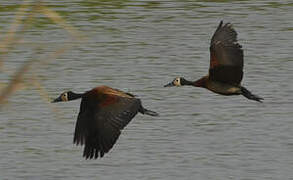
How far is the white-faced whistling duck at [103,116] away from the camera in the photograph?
753cm

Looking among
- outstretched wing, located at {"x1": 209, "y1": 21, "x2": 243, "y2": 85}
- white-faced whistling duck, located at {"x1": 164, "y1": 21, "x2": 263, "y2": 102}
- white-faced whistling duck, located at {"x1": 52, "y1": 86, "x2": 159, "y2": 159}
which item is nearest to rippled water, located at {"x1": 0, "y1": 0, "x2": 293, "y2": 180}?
white-faced whistling duck, located at {"x1": 52, "y1": 86, "x2": 159, "y2": 159}

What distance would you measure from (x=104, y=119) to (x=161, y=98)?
7.86 m

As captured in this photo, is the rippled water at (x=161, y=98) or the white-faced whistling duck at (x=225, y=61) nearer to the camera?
the white-faced whistling duck at (x=225, y=61)

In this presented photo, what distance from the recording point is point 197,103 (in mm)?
15062

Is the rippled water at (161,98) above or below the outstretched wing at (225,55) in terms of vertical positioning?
below

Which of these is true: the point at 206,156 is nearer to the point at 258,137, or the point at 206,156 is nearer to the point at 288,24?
the point at 258,137

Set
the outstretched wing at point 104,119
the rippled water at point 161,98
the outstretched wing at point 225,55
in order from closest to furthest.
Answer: the outstretched wing at point 104,119 → the outstretched wing at point 225,55 → the rippled water at point 161,98

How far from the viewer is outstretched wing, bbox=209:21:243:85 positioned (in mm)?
9625

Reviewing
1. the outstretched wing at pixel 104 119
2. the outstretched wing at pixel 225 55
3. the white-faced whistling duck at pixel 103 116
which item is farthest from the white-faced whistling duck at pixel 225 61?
the outstretched wing at pixel 104 119

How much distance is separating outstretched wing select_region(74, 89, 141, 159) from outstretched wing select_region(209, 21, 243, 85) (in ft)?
7.10

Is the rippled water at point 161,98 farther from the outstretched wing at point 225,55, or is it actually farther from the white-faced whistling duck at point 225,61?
the outstretched wing at point 225,55

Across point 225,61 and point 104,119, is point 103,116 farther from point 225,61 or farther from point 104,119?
point 225,61

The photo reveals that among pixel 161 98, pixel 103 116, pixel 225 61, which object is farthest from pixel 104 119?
Result: pixel 161 98

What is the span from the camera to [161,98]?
610 inches
